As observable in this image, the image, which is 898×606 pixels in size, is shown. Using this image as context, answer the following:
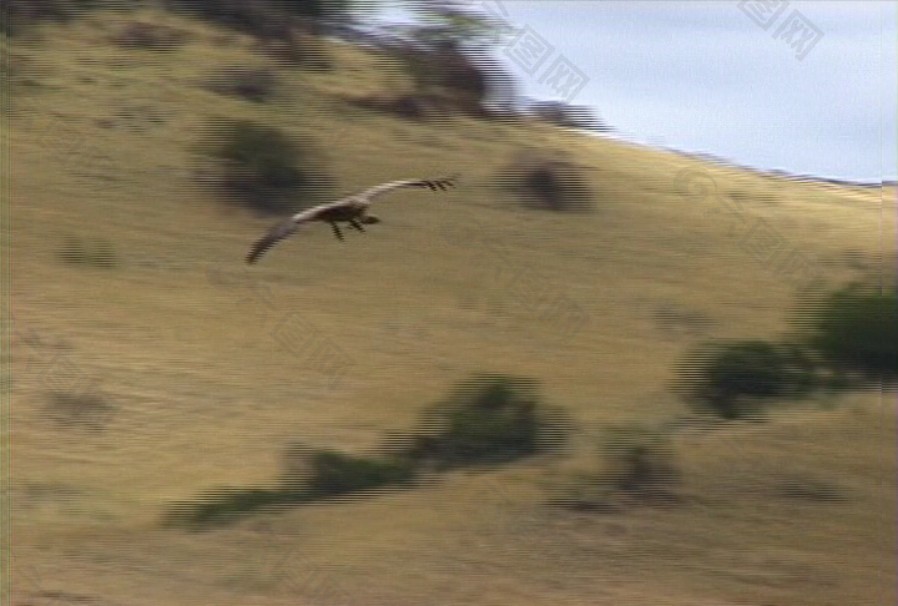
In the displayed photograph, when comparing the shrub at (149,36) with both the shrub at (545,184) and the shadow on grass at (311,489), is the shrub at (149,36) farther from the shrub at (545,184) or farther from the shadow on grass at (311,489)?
the shadow on grass at (311,489)

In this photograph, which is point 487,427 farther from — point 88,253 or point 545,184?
point 545,184

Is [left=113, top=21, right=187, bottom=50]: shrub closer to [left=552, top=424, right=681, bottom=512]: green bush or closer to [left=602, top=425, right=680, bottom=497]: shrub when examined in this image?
[left=602, top=425, right=680, bottom=497]: shrub

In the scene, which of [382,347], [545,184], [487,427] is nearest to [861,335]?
[487,427]

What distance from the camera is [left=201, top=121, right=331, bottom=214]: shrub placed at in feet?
78.1

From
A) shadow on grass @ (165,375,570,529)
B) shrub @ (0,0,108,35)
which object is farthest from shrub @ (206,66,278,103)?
shadow on grass @ (165,375,570,529)

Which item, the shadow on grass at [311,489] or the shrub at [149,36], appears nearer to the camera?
the shadow on grass at [311,489]

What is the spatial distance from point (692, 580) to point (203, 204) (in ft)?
44.8

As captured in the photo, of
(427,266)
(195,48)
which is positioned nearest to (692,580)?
(427,266)

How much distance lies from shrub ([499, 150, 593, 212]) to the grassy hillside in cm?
32

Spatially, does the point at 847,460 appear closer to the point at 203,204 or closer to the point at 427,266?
the point at 427,266

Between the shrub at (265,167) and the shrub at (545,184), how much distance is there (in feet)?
9.71

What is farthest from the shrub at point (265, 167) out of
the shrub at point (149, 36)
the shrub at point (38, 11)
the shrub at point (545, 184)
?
the shrub at point (38, 11)

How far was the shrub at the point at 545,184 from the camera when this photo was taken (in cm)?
2577

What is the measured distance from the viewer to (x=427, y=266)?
21.6 m
